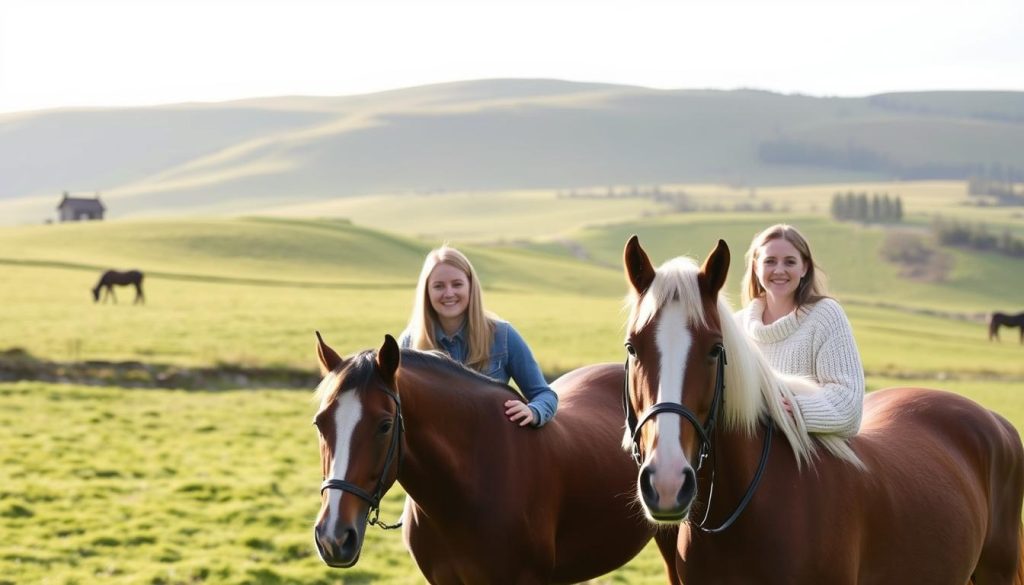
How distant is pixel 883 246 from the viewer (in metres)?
92.0

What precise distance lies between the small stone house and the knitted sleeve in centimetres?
9938

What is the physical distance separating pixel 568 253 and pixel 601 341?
58.9m

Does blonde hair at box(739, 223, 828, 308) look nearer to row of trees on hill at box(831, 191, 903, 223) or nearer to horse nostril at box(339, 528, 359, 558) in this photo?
horse nostril at box(339, 528, 359, 558)

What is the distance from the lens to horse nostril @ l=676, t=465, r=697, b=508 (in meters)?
3.94

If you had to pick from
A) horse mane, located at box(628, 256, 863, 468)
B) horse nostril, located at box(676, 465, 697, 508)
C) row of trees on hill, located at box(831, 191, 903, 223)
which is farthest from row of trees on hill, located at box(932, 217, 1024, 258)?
horse nostril, located at box(676, 465, 697, 508)

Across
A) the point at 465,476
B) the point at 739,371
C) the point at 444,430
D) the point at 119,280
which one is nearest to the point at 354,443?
the point at 444,430

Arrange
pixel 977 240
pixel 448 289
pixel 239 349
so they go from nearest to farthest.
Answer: pixel 448 289 < pixel 239 349 < pixel 977 240

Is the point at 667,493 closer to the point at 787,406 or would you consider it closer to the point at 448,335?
the point at 787,406

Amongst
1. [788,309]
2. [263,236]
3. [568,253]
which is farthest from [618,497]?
[568,253]

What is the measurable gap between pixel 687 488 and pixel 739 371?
2.38 feet

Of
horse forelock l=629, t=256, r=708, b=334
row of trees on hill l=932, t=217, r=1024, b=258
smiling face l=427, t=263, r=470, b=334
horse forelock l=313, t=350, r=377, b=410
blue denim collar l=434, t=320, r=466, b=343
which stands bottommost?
row of trees on hill l=932, t=217, r=1024, b=258

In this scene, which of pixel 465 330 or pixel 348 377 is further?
pixel 465 330

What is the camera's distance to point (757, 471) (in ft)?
15.5

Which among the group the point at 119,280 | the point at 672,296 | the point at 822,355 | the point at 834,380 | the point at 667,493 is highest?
the point at 672,296
